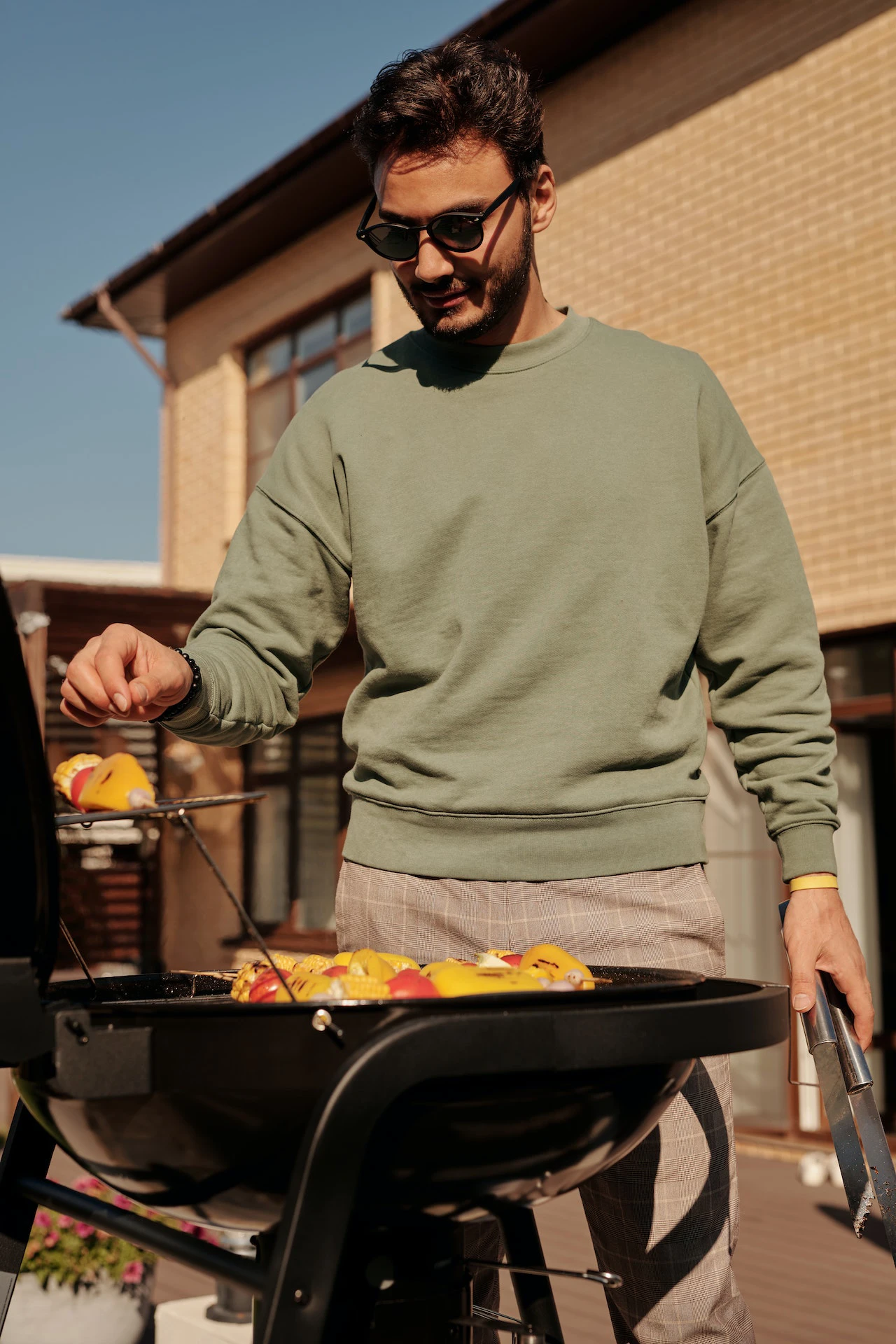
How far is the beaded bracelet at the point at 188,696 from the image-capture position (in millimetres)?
1768

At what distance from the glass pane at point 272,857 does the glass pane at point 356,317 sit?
13.6 feet

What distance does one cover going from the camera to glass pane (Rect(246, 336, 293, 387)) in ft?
41.8

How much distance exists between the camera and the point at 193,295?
13.8 m

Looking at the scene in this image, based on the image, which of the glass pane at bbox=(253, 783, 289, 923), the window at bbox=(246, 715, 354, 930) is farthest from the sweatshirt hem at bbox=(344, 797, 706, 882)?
the glass pane at bbox=(253, 783, 289, 923)

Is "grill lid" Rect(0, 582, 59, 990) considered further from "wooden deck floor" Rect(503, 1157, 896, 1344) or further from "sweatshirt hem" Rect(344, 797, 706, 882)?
"wooden deck floor" Rect(503, 1157, 896, 1344)

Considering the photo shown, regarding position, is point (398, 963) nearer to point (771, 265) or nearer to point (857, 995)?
point (857, 995)

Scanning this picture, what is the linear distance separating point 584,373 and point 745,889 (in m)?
6.60

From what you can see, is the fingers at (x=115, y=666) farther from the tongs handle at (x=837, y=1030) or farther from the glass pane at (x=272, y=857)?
the glass pane at (x=272, y=857)

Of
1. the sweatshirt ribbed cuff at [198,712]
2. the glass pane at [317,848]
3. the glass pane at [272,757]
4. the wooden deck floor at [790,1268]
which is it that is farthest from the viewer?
the glass pane at [272,757]

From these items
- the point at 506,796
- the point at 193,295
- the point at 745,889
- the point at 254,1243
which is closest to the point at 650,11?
the point at 745,889

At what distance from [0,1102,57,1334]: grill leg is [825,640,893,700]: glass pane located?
637 cm

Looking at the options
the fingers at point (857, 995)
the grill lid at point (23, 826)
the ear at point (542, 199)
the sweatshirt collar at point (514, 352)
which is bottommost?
the fingers at point (857, 995)

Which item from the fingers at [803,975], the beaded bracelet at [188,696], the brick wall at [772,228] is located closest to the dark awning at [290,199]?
the brick wall at [772,228]

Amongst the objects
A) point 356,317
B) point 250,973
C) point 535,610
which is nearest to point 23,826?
point 250,973
